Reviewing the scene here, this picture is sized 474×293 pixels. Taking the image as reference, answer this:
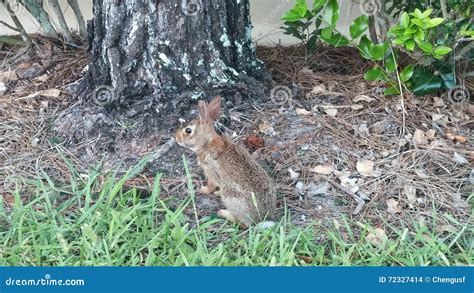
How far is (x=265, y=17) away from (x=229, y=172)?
257 cm

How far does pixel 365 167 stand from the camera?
14.3 feet

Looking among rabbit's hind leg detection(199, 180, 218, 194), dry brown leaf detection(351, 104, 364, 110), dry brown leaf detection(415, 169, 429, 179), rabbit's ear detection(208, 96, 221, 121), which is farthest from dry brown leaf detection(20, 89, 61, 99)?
dry brown leaf detection(415, 169, 429, 179)

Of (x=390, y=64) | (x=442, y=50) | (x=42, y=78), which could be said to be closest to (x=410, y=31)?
(x=442, y=50)

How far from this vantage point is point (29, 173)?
13.9ft

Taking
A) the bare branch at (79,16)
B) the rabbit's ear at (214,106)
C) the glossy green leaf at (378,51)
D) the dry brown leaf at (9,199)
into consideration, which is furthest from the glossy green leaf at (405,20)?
the bare branch at (79,16)

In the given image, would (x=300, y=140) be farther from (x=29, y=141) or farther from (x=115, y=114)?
(x=29, y=141)

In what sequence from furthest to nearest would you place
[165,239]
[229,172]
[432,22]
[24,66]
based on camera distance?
[24,66] < [432,22] < [229,172] < [165,239]

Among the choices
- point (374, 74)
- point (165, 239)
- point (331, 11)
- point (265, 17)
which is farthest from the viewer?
point (265, 17)

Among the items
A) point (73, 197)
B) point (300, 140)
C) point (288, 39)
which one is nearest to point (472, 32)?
point (300, 140)

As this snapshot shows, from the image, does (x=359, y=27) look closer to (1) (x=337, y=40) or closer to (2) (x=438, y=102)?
(1) (x=337, y=40)

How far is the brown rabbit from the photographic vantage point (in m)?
3.86

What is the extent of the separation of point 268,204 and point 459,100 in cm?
183

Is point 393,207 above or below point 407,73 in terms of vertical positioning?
below

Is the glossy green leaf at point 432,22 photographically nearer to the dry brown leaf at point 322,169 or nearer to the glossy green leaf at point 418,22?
the glossy green leaf at point 418,22
